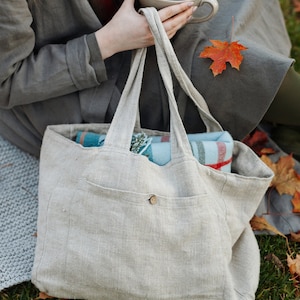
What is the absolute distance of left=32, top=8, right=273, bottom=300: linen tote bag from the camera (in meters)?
1.38

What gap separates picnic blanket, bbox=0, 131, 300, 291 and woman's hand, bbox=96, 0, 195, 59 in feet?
1.52

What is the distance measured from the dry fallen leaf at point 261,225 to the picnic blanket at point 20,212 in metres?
0.03

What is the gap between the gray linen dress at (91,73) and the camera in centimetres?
145

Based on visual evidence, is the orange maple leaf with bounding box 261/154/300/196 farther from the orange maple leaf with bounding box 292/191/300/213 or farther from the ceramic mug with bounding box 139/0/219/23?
the ceramic mug with bounding box 139/0/219/23

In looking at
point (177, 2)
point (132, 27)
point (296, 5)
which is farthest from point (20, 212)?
point (296, 5)

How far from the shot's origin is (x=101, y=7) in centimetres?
152

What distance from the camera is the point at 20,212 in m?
1.68

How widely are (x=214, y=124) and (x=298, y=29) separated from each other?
108cm

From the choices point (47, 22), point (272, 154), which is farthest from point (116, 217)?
point (272, 154)

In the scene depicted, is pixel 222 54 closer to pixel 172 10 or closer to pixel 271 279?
pixel 172 10

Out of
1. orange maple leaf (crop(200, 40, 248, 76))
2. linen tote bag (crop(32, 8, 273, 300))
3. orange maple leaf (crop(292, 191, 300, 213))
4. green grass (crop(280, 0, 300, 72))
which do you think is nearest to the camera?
linen tote bag (crop(32, 8, 273, 300))

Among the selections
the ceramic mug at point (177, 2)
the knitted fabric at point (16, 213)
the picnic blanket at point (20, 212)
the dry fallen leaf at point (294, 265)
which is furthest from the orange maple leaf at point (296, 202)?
the knitted fabric at point (16, 213)

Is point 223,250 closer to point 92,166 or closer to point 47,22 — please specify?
point 92,166

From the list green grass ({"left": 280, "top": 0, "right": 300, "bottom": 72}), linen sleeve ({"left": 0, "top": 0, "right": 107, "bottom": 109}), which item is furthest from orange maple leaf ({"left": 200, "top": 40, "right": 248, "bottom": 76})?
green grass ({"left": 280, "top": 0, "right": 300, "bottom": 72})
